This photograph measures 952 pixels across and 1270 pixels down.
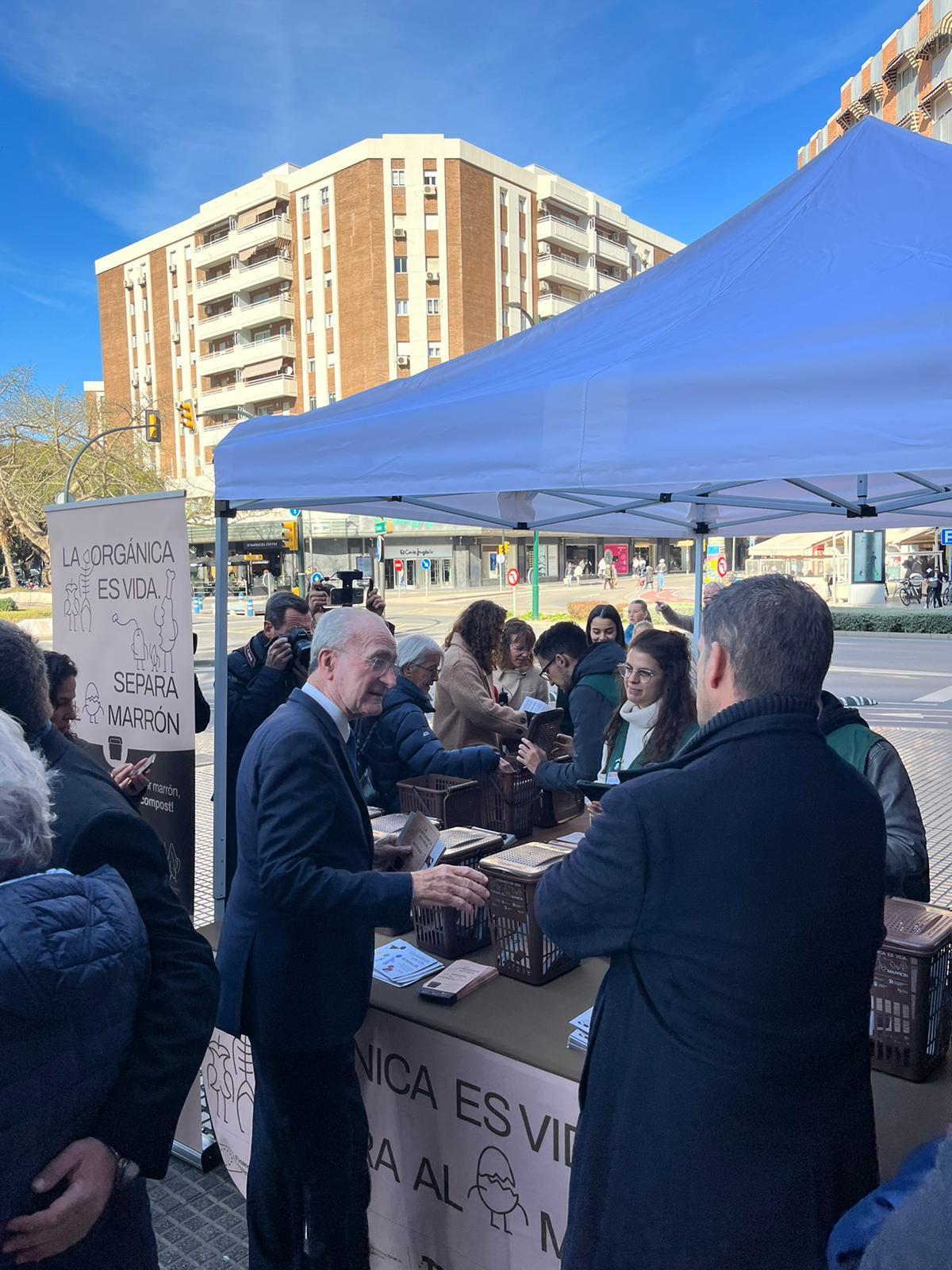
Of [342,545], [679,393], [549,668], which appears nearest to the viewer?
[679,393]

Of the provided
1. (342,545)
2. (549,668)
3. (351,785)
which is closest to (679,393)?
(351,785)

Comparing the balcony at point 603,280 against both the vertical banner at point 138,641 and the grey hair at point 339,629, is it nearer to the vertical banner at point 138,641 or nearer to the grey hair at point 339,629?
the vertical banner at point 138,641

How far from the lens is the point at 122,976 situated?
4.13ft

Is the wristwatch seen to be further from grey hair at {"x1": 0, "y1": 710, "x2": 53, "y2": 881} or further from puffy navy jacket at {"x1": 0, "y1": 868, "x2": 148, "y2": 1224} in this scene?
grey hair at {"x1": 0, "y1": 710, "x2": 53, "y2": 881}

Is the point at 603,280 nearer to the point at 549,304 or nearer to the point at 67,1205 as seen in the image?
the point at 549,304

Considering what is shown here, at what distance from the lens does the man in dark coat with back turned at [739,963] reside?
1.26 m

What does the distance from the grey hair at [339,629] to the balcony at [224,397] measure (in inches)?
2127

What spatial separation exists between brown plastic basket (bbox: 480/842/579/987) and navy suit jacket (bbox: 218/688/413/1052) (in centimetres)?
32

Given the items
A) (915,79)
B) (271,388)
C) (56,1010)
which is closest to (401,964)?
(56,1010)

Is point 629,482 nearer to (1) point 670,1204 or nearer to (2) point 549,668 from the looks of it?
(1) point 670,1204

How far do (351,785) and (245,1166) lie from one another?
4.88ft

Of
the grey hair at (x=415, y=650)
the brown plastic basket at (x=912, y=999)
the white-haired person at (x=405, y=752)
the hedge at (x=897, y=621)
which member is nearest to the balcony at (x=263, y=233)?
the hedge at (x=897, y=621)

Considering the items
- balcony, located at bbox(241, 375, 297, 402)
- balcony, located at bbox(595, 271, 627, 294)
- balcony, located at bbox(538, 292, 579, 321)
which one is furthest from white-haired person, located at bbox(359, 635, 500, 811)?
A: balcony, located at bbox(595, 271, 627, 294)

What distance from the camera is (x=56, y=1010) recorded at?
1.15 m
